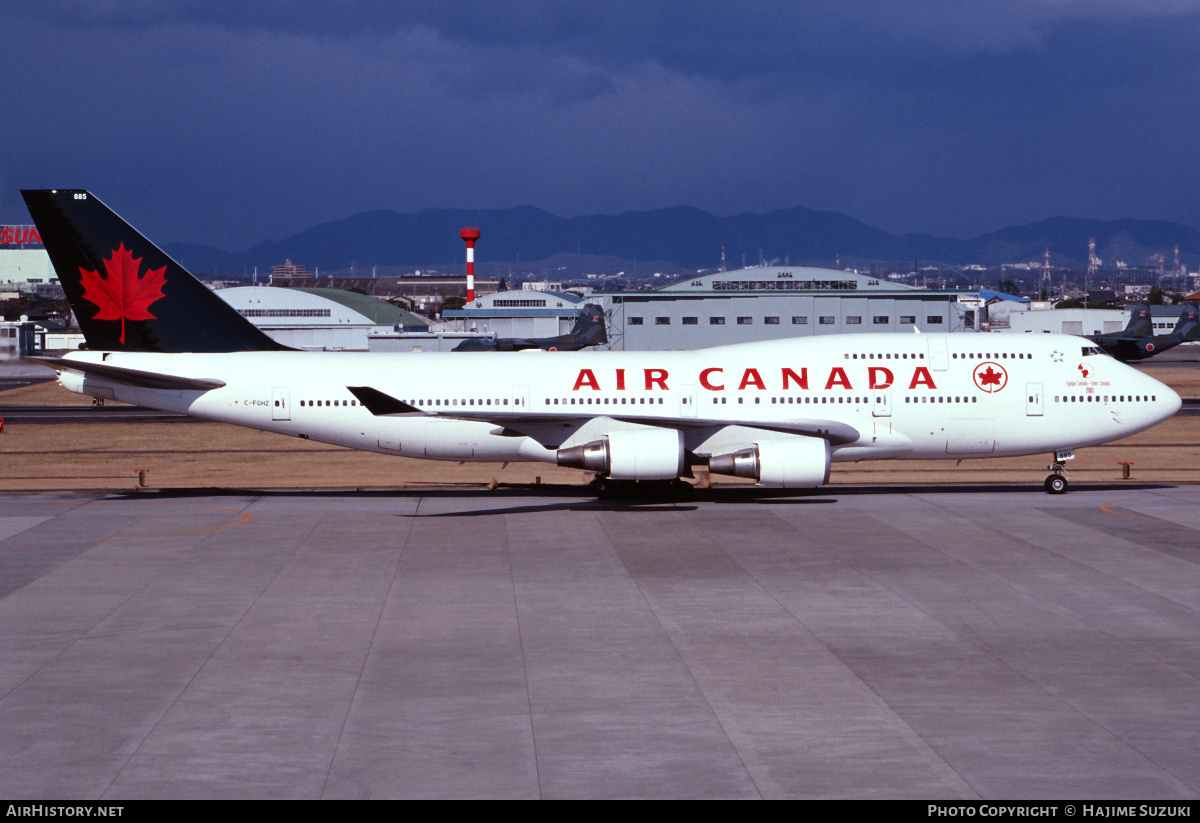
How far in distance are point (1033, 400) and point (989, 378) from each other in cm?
158

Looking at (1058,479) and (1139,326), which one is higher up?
(1139,326)

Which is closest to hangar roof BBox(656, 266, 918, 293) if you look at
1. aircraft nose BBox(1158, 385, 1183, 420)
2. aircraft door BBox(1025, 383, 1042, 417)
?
aircraft nose BBox(1158, 385, 1183, 420)

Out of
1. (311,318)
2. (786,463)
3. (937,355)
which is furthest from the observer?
(311,318)

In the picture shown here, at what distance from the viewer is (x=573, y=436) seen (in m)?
38.3

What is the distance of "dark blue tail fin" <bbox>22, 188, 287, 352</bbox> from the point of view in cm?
3975

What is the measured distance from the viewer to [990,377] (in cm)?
3944

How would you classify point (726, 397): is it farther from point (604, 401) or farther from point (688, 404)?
point (604, 401)

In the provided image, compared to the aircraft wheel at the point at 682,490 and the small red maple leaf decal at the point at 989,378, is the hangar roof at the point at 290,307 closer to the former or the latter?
the aircraft wheel at the point at 682,490

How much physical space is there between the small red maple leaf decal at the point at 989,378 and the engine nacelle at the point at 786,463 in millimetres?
6242

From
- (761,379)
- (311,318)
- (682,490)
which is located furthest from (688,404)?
(311,318)

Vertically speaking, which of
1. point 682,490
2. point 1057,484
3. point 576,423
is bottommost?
point 682,490

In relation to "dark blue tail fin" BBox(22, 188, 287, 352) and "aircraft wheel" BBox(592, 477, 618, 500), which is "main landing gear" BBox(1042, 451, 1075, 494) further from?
"dark blue tail fin" BBox(22, 188, 287, 352)

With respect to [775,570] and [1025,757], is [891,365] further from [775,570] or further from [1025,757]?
[1025,757]

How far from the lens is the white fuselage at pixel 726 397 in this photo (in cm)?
3903
